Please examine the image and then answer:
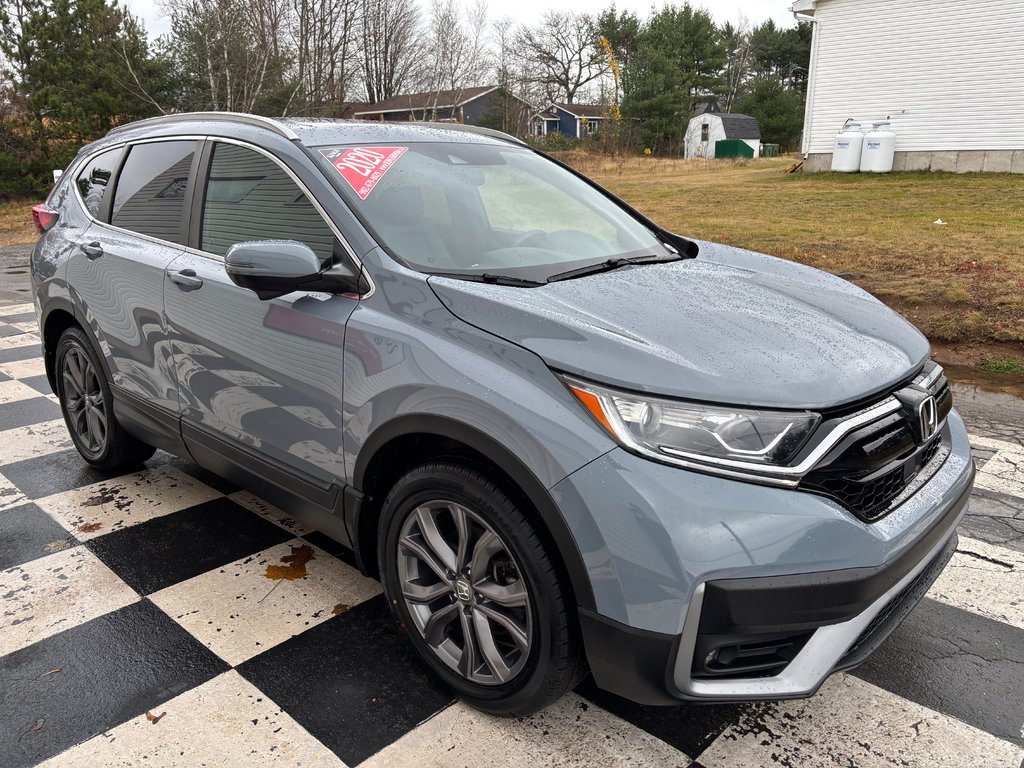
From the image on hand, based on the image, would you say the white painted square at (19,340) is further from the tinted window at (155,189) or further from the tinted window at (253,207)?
the tinted window at (253,207)

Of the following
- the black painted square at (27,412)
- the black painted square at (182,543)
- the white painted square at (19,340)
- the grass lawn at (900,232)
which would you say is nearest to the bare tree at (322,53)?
the grass lawn at (900,232)

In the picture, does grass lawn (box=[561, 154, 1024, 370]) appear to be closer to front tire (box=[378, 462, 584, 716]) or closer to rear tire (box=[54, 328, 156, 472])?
front tire (box=[378, 462, 584, 716])

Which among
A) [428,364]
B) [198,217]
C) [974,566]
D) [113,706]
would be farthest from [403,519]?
[974,566]

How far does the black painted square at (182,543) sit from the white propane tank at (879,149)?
20029 millimetres

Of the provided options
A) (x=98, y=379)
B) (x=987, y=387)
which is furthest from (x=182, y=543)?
(x=987, y=387)

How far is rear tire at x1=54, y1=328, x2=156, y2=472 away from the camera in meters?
3.76

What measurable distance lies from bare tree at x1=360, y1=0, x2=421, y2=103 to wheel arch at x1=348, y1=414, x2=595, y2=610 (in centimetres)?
4219

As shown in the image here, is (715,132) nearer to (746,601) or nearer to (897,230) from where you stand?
(897,230)

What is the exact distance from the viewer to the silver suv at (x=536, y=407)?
1764mm

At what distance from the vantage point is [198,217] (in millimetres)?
3051

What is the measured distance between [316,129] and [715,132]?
181 feet

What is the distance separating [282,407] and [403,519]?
65 centimetres

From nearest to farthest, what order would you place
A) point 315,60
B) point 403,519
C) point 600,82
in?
1. point 403,519
2. point 315,60
3. point 600,82

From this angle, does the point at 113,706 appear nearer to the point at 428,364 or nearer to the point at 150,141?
the point at 428,364
